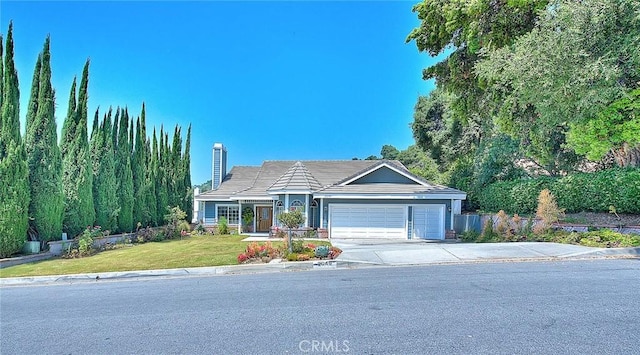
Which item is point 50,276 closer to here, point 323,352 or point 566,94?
point 323,352

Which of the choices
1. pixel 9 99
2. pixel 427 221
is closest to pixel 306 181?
pixel 427 221

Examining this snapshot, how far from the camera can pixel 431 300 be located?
5.98 m

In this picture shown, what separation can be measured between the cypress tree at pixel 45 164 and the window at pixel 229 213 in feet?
36.2

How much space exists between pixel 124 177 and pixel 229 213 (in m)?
7.24

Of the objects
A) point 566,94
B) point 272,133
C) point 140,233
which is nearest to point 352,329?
point 566,94

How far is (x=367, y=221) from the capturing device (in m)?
19.8

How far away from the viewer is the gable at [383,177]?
20.8m

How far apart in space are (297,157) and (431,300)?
80.7 feet

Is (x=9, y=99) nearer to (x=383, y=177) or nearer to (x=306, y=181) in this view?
(x=306, y=181)

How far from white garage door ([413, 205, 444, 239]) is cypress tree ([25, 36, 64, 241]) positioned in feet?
53.8

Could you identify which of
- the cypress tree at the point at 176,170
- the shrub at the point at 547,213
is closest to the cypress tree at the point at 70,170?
the cypress tree at the point at 176,170

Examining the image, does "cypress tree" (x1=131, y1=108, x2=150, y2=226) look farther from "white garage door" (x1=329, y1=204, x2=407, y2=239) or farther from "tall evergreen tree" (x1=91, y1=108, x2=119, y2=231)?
"white garage door" (x1=329, y1=204, x2=407, y2=239)

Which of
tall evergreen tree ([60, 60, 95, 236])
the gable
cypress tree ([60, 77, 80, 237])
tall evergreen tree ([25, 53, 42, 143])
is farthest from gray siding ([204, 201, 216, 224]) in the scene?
tall evergreen tree ([25, 53, 42, 143])

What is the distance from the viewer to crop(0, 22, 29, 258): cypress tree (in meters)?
11.8
